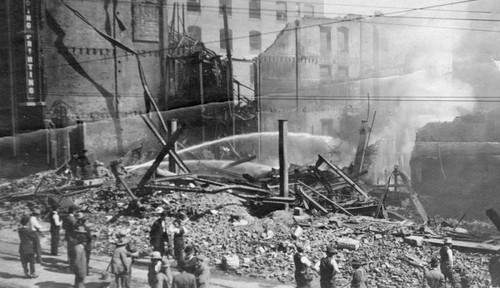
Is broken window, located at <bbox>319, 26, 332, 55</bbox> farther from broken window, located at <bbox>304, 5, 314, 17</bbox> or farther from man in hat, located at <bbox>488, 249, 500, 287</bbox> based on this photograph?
man in hat, located at <bbox>488, 249, 500, 287</bbox>

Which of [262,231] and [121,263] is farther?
[262,231]

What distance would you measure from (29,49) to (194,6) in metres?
23.2

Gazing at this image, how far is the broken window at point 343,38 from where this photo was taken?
4616 centimetres

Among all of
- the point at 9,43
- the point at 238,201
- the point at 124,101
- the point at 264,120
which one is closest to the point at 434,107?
the point at 264,120

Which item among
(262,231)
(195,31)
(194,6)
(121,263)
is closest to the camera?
(121,263)

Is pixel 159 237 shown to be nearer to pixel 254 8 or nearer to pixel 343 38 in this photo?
pixel 343 38

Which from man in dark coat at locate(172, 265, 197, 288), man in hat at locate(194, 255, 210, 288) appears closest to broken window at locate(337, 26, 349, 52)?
man in hat at locate(194, 255, 210, 288)

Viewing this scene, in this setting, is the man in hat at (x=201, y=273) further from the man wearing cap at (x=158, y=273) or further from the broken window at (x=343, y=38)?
the broken window at (x=343, y=38)

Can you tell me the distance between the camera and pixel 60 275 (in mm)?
10359

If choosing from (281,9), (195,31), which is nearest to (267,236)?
(195,31)

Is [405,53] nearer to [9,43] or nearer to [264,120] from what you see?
[264,120]

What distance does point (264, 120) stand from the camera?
3684 centimetres

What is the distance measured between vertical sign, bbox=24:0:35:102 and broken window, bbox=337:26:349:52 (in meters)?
30.6

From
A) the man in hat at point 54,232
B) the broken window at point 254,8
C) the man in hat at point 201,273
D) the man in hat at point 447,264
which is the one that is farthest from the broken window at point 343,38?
the man in hat at point 201,273
